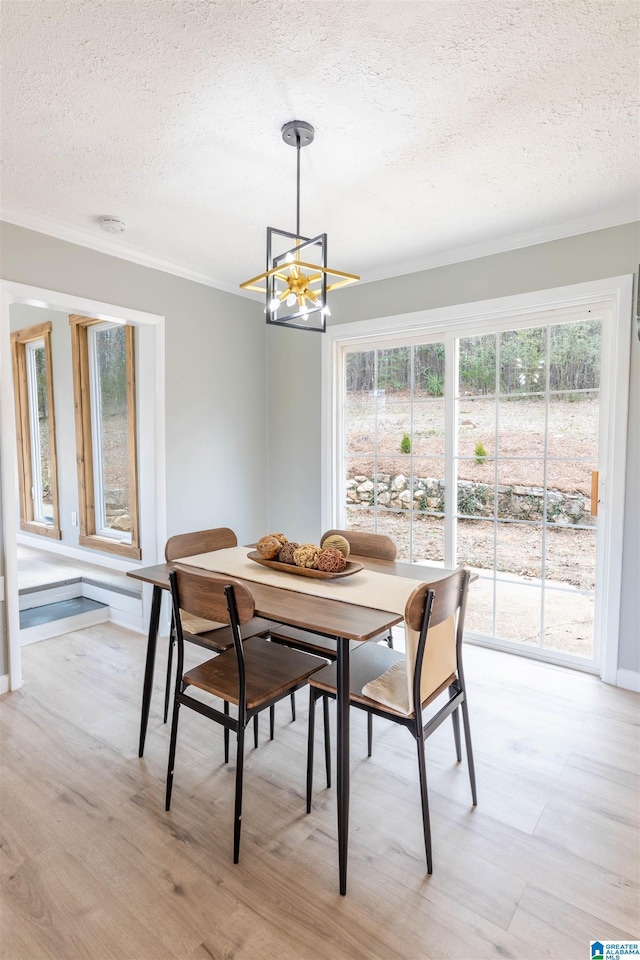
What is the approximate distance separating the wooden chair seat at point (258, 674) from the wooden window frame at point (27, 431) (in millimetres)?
3540

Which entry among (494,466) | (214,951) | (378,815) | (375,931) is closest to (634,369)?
(494,466)

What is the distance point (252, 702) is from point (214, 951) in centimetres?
62

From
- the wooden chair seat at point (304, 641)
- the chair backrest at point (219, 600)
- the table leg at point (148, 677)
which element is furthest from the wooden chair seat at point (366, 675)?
the table leg at point (148, 677)

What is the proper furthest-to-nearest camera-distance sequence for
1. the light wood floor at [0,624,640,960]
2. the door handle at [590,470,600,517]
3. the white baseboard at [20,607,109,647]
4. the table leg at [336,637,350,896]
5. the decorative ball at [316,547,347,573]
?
the white baseboard at [20,607,109,647]
the door handle at [590,470,600,517]
the decorative ball at [316,547,347,573]
the table leg at [336,637,350,896]
the light wood floor at [0,624,640,960]

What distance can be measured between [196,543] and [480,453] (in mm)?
1924

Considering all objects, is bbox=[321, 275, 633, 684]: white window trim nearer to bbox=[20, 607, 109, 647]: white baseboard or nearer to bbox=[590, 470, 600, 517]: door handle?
bbox=[590, 470, 600, 517]: door handle

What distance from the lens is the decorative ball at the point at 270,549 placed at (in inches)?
87.1

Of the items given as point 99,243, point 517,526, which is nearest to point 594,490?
point 517,526

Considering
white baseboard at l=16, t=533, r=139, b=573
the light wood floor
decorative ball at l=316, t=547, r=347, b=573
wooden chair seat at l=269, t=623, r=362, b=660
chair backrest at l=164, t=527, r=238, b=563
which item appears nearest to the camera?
the light wood floor

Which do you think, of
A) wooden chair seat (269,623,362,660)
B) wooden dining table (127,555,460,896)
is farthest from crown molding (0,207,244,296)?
wooden chair seat (269,623,362,660)

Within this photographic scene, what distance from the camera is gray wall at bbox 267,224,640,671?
2699 mm

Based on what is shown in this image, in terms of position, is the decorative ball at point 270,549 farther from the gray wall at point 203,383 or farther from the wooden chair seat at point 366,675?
the gray wall at point 203,383

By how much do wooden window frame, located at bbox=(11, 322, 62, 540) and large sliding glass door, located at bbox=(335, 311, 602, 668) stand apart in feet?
9.70

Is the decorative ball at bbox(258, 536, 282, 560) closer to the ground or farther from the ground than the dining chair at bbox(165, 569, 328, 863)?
farther from the ground
